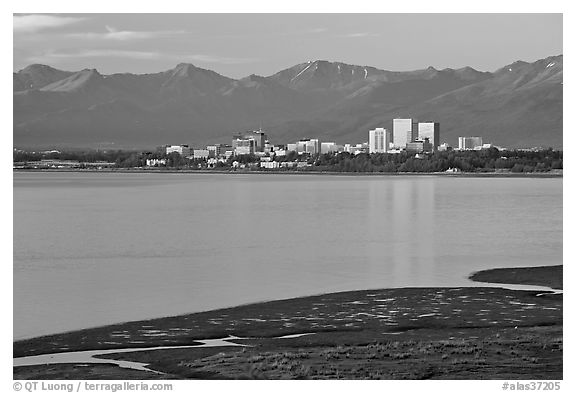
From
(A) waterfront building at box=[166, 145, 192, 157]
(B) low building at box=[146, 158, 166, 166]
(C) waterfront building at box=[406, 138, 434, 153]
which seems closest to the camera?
(B) low building at box=[146, 158, 166, 166]

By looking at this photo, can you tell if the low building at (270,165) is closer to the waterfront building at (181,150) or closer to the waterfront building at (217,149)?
the waterfront building at (217,149)

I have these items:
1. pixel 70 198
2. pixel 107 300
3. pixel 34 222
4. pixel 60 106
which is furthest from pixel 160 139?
pixel 107 300

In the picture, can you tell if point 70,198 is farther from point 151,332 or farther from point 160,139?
point 160,139

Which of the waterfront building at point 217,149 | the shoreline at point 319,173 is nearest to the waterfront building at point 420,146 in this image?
the shoreline at point 319,173

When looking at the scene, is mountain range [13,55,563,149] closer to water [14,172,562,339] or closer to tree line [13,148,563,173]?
tree line [13,148,563,173]

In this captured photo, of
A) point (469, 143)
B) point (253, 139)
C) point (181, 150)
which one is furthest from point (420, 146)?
point (181, 150)

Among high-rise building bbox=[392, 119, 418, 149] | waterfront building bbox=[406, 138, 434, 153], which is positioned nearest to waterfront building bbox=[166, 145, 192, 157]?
waterfront building bbox=[406, 138, 434, 153]

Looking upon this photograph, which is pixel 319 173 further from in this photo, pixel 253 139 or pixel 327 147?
pixel 253 139
